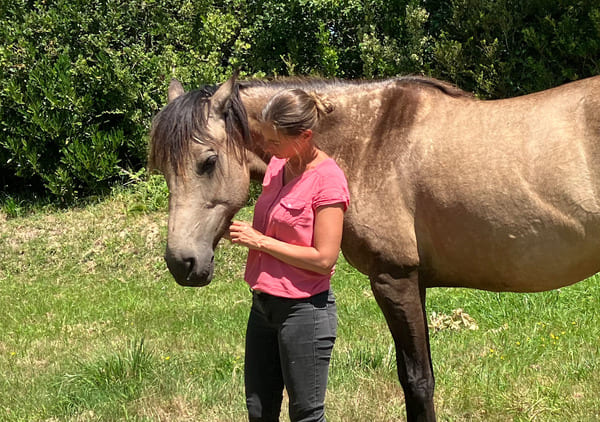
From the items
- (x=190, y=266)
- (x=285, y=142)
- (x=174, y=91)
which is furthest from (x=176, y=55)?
(x=285, y=142)

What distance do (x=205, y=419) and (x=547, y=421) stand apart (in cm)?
201

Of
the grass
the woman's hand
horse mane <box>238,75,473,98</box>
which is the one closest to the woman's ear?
the woman's hand

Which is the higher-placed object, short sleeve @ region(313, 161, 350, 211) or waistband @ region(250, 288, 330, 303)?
short sleeve @ region(313, 161, 350, 211)

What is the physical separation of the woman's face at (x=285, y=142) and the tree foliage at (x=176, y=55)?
721cm

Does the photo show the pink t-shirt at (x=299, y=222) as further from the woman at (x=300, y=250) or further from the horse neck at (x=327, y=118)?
the horse neck at (x=327, y=118)

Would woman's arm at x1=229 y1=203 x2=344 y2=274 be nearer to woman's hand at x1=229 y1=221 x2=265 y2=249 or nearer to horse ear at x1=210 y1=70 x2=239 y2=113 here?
woman's hand at x1=229 y1=221 x2=265 y2=249

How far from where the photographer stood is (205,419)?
4.14 metres

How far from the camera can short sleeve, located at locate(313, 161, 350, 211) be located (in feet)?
9.14

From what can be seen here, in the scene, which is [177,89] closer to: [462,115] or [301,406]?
[462,115]

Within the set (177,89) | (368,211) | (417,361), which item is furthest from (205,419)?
(177,89)

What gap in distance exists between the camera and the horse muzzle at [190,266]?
3039 mm

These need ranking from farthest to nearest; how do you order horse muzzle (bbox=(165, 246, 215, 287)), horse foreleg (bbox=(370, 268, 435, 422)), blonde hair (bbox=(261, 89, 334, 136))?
horse foreleg (bbox=(370, 268, 435, 422))
horse muzzle (bbox=(165, 246, 215, 287))
blonde hair (bbox=(261, 89, 334, 136))

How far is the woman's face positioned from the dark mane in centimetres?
54

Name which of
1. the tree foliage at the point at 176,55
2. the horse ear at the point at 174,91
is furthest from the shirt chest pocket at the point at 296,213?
the tree foliage at the point at 176,55
